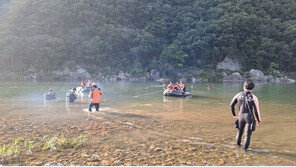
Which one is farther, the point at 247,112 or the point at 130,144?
the point at 130,144

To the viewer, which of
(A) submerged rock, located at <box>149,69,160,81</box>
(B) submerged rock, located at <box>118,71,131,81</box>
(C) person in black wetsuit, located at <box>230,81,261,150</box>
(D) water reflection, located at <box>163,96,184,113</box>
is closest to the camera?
(C) person in black wetsuit, located at <box>230,81,261,150</box>

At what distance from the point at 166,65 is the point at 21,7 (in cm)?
3800

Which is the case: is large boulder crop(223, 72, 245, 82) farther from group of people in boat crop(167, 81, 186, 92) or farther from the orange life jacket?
the orange life jacket

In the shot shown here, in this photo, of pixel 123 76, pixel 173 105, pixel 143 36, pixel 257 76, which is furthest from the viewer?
pixel 143 36

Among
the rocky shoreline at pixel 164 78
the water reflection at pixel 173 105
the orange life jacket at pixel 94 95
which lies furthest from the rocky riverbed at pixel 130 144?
the rocky shoreline at pixel 164 78

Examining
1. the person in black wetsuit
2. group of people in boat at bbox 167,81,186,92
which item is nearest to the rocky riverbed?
the person in black wetsuit

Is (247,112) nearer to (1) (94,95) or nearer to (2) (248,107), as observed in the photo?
(2) (248,107)

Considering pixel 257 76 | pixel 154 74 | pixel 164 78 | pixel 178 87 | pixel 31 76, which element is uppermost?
pixel 154 74

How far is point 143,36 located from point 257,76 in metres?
26.2

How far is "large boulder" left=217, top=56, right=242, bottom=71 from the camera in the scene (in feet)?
188

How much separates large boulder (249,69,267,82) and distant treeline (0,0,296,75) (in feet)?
14.7

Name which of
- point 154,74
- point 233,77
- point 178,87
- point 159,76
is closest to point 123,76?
point 154,74

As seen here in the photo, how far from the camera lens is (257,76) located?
2037 inches

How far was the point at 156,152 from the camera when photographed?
6.49 meters
